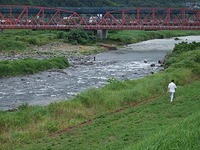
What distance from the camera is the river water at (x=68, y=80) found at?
28.3 metres

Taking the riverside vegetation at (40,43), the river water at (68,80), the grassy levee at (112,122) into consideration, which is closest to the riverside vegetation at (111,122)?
the grassy levee at (112,122)

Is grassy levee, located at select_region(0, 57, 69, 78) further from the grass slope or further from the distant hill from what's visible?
the distant hill

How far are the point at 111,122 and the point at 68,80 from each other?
60.4ft

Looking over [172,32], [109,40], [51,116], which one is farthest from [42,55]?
[172,32]

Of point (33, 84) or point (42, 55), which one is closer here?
point (33, 84)

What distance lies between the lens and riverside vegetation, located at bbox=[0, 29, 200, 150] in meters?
12.4

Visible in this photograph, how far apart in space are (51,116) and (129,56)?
130 ft

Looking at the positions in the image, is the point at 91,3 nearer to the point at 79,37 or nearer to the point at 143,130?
the point at 79,37

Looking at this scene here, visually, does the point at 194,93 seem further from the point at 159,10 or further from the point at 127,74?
the point at 159,10

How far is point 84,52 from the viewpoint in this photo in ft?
203

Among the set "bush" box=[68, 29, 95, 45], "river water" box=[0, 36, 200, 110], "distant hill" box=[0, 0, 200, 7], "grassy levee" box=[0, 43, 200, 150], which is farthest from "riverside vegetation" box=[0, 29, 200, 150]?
"distant hill" box=[0, 0, 200, 7]

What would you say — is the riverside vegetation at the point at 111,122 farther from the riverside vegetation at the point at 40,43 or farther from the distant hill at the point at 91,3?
the distant hill at the point at 91,3

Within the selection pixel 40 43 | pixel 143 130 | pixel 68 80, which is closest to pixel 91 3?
pixel 40 43

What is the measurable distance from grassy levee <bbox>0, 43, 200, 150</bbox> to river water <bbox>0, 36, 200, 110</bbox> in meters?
4.78
